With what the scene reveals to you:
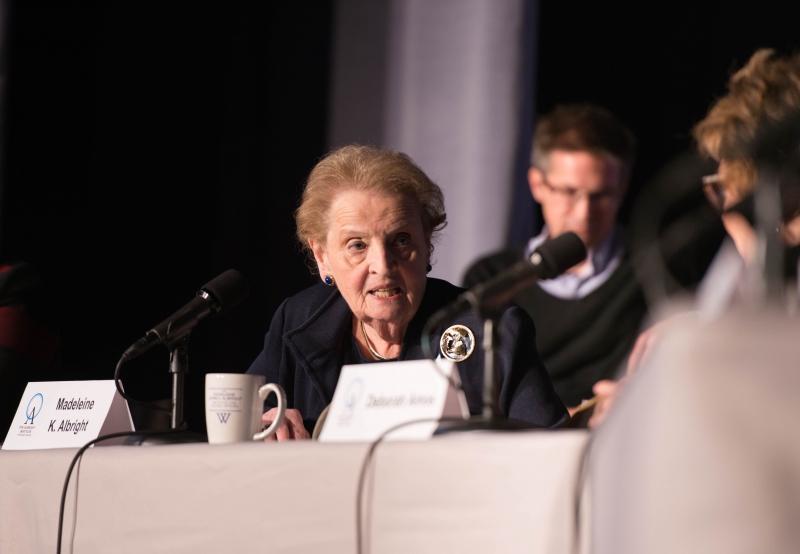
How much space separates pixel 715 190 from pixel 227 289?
79 cm

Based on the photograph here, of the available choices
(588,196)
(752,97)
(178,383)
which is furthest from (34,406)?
(588,196)

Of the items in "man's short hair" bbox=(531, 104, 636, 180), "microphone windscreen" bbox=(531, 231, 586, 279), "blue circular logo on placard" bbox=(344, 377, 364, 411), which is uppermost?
"man's short hair" bbox=(531, 104, 636, 180)

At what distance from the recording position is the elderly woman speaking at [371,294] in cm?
175

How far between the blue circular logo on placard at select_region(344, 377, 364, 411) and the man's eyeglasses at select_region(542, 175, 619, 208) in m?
1.78

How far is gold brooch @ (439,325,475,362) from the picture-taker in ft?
5.39

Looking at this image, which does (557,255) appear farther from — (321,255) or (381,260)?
Answer: (321,255)

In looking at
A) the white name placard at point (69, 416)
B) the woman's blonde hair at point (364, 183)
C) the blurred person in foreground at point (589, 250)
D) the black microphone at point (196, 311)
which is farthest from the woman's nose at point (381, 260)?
the blurred person in foreground at point (589, 250)

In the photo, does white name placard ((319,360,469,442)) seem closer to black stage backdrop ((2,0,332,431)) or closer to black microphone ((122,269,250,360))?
black microphone ((122,269,250,360))

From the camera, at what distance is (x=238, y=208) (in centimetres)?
350

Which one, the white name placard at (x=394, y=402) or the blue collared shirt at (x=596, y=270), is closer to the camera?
the white name placard at (x=394, y=402)

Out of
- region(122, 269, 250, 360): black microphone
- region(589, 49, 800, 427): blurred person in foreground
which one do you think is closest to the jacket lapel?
region(122, 269, 250, 360): black microphone

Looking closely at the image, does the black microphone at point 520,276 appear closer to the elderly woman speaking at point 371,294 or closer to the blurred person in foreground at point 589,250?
the elderly woman speaking at point 371,294

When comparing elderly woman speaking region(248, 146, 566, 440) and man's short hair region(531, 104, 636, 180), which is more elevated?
man's short hair region(531, 104, 636, 180)

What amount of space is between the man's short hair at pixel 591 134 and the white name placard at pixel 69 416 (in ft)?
5.95
